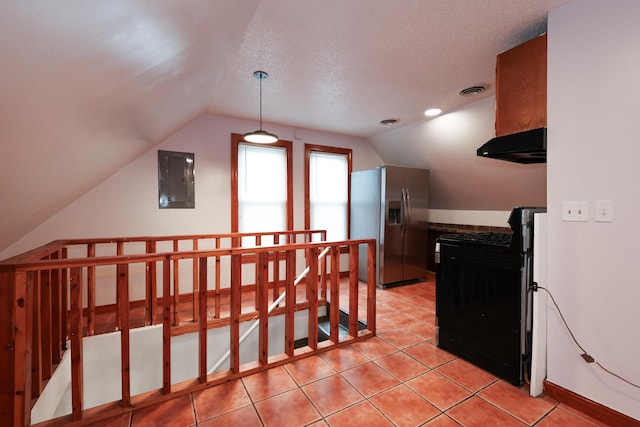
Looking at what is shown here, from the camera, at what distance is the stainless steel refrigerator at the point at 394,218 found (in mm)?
4223

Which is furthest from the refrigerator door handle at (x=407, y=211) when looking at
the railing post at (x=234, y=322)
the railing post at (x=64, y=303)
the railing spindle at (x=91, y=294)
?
the railing post at (x=64, y=303)

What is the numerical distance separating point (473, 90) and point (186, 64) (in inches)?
108

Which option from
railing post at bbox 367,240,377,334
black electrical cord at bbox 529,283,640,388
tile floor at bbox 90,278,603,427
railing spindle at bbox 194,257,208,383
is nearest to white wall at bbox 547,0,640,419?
black electrical cord at bbox 529,283,640,388

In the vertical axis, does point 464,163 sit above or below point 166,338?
above

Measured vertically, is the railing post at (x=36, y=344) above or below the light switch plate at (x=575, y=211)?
below

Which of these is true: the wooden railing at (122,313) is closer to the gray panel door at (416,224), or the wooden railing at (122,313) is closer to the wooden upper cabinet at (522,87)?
the wooden upper cabinet at (522,87)

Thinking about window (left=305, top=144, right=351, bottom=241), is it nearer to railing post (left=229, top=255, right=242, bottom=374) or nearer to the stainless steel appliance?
the stainless steel appliance

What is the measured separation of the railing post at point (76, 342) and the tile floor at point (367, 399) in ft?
0.63

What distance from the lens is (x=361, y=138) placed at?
16.8ft

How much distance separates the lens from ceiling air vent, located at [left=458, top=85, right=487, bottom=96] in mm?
2973

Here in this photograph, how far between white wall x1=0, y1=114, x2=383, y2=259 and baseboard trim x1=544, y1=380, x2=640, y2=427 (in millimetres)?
3459

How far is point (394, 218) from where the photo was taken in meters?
4.29

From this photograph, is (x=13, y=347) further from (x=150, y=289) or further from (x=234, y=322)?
(x=150, y=289)

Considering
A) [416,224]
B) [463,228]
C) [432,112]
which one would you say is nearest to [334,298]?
[416,224]
